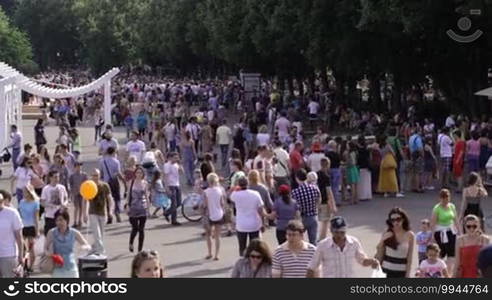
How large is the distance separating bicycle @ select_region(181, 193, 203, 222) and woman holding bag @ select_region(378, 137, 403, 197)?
478 cm

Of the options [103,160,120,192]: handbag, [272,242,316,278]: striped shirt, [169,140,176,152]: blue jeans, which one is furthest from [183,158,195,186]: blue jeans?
[272,242,316,278]: striped shirt

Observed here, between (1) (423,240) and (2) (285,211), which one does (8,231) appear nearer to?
(2) (285,211)

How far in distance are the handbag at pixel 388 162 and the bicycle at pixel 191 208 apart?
475cm

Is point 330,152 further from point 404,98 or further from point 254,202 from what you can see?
point 404,98

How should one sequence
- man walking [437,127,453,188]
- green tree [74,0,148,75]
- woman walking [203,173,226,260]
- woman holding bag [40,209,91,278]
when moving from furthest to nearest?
green tree [74,0,148,75] < man walking [437,127,453,188] < woman walking [203,173,226,260] < woman holding bag [40,209,91,278]

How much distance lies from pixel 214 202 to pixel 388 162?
751 cm

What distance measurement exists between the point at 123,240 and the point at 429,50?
810 inches

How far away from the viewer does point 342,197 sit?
23.8m

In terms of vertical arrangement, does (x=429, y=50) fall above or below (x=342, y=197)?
above

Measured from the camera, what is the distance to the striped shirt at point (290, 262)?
10.9 meters

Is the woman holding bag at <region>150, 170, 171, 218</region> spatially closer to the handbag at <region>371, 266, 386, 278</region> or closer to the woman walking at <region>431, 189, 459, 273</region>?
the woman walking at <region>431, 189, 459, 273</region>

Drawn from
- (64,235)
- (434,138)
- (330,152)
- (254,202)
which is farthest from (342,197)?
(64,235)

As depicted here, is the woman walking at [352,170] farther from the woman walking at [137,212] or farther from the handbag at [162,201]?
the woman walking at [137,212]

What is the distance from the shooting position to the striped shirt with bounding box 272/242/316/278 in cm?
1090
